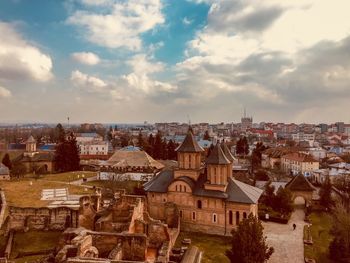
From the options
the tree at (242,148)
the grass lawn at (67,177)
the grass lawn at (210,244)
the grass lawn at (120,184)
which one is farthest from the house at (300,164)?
the grass lawn at (210,244)

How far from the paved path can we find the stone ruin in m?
8.01

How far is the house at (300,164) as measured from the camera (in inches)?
2653

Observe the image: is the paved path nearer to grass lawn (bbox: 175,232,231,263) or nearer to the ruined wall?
grass lawn (bbox: 175,232,231,263)

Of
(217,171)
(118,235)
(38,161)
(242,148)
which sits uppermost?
(217,171)

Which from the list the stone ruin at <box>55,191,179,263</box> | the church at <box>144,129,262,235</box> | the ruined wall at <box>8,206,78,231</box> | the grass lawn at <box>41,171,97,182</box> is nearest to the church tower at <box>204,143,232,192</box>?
the church at <box>144,129,262,235</box>

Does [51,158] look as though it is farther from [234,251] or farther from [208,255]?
[234,251]

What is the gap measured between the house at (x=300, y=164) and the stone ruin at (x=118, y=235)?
44.0 m

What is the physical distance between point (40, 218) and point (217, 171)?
16428mm

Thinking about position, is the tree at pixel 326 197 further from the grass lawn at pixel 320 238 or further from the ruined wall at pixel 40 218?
the ruined wall at pixel 40 218

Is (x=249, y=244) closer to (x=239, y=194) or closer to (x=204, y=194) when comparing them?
(x=239, y=194)

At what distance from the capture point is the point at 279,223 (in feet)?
112

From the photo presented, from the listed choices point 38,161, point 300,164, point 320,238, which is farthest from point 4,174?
point 300,164

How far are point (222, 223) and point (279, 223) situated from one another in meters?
7.03

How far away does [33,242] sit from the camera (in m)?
28.3
